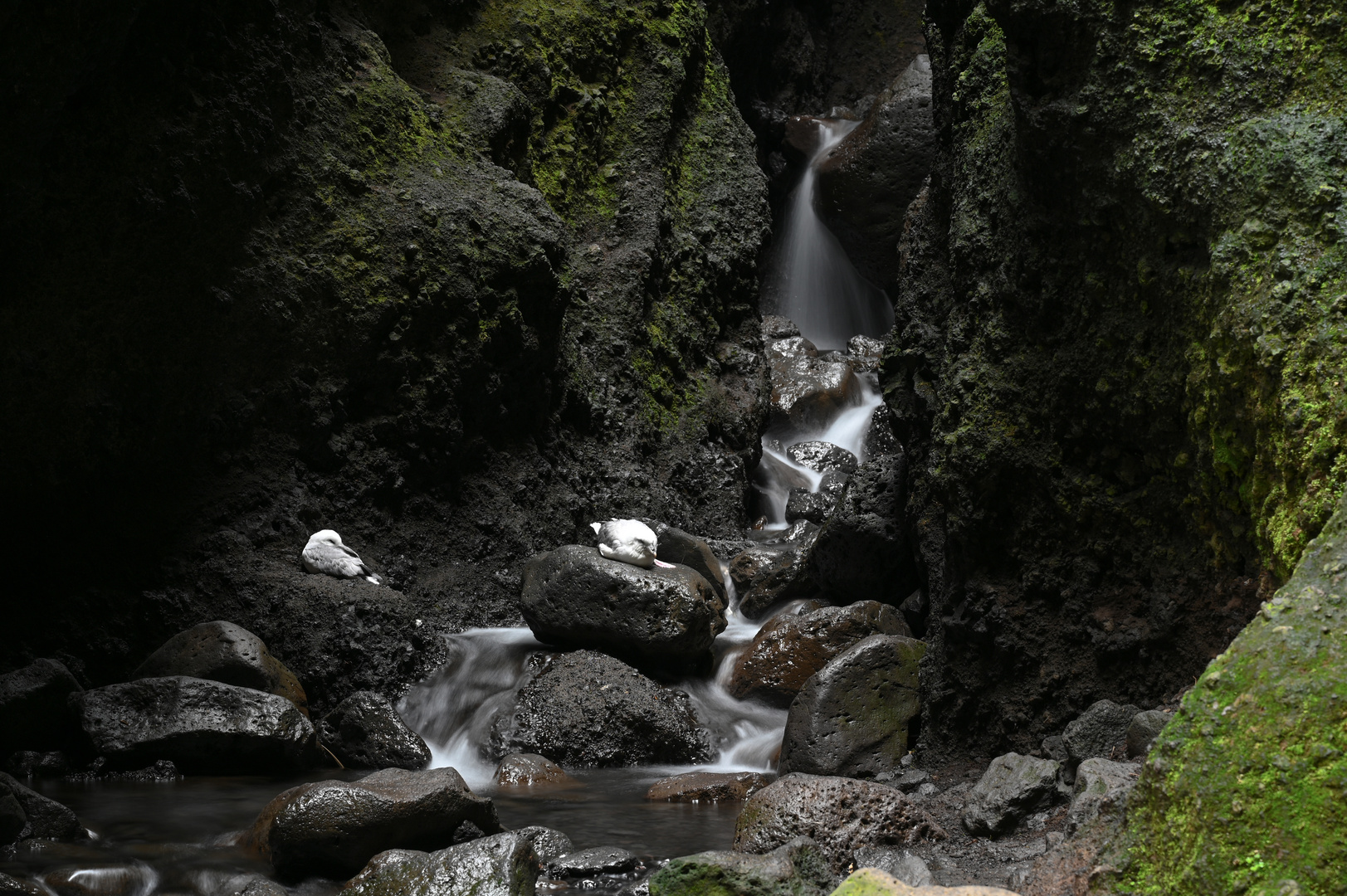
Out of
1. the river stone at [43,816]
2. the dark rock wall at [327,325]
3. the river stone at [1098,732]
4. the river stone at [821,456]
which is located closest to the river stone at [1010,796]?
the river stone at [1098,732]

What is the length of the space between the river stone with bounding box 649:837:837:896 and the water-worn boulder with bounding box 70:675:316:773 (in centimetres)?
324

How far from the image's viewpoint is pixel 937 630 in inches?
210

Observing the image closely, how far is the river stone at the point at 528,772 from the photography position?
5.89 meters

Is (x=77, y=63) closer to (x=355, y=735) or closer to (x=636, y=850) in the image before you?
(x=355, y=735)

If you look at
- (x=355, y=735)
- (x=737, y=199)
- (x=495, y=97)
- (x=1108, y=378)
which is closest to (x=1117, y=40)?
(x=1108, y=378)

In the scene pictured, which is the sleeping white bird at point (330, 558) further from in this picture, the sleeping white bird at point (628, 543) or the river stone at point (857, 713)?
the river stone at point (857, 713)

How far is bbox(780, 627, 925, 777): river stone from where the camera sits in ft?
17.3

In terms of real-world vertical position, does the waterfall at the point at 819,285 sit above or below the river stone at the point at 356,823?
above

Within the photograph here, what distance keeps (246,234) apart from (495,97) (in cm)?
335

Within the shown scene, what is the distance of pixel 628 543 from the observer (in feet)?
24.0

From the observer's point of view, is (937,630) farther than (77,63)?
No

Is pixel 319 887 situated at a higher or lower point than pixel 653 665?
lower

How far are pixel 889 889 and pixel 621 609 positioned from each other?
4702 millimetres

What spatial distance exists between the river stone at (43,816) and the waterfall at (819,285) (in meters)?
13.7
